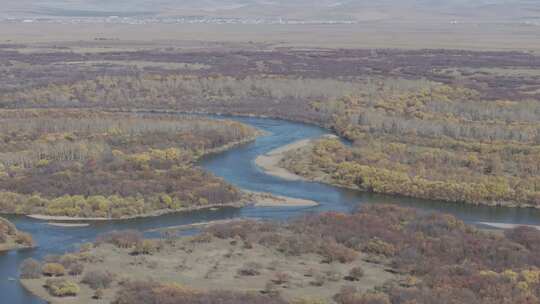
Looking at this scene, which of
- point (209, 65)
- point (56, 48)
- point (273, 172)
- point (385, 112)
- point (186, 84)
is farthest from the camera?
point (56, 48)

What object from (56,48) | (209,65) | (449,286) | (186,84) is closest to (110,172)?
(449,286)

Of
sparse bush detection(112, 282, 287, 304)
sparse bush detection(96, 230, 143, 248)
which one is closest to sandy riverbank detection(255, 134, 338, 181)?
sparse bush detection(96, 230, 143, 248)

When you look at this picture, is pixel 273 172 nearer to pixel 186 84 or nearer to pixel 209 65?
pixel 186 84

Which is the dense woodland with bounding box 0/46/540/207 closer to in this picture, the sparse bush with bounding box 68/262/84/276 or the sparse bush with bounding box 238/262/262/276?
the sparse bush with bounding box 238/262/262/276

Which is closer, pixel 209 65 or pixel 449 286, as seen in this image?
pixel 449 286

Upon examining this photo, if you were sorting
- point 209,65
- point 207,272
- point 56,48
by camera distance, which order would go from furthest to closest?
point 56,48
point 209,65
point 207,272
